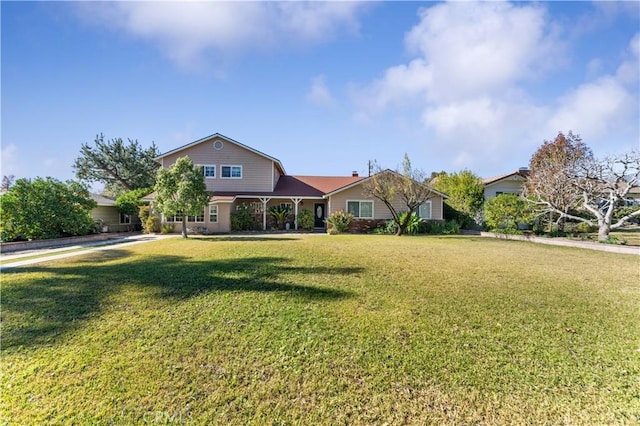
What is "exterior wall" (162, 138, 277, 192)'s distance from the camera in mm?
21922

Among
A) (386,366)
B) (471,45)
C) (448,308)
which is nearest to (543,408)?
(386,366)

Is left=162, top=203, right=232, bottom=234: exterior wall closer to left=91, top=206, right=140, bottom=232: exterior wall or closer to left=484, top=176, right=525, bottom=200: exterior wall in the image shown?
left=91, top=206, right=140, bottom=232: exterior wall

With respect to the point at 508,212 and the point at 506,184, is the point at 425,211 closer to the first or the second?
the point at 508,212

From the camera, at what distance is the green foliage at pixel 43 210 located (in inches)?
556

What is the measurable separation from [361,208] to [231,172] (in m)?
10.1

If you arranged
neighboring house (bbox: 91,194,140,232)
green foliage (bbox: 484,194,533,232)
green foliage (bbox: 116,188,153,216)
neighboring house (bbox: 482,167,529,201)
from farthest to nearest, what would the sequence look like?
1. neighboring house (bbox: 482,167,529,201)
2. green foliage (bbox: 116,188,153,216)
3. neighboring house (bbox: 91,194,140,232)
4. green foliage (bbox: 484,194,533,232)

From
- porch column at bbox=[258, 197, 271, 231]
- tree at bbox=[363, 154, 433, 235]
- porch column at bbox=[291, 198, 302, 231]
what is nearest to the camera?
tree at bbox=[363, 154, 433, 235]

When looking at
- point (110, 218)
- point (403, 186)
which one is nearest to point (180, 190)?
point (110, 218)

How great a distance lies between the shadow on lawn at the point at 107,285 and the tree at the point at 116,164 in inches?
1072

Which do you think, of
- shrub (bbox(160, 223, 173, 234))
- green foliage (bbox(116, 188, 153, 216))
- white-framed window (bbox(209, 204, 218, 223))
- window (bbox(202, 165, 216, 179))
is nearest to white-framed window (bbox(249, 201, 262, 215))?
white-framed window (bbox(209, 204, 218, 223))

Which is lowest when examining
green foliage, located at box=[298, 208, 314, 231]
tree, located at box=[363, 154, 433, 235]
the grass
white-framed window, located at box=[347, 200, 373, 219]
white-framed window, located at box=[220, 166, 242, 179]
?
the grass

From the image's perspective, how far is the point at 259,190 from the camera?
22188 mm

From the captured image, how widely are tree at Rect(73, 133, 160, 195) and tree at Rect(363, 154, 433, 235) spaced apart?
82.1 ft

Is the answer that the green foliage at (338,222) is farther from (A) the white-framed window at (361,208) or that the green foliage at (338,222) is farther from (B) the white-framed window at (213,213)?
(B) the white-framed window at (213,213)
